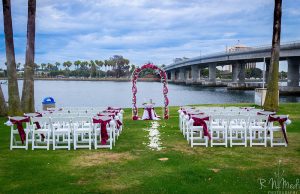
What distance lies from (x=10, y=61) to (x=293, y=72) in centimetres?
6418

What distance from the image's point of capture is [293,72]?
7438 cm

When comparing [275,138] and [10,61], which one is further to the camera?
[10,61]

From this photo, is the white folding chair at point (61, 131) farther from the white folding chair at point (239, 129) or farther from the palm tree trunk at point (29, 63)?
the palm tree trunk at point (29, 63)

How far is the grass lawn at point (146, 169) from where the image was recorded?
8.42 meters

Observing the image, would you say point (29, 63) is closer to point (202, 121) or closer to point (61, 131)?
point (61, 131)

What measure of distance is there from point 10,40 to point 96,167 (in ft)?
48.4

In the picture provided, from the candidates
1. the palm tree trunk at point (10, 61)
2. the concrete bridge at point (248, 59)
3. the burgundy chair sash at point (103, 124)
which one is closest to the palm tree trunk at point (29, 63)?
the palm tree trunk at point (10, 61)

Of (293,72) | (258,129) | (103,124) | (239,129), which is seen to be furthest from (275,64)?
(293,72)

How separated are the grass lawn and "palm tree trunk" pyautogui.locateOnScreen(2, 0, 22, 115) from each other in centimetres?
832

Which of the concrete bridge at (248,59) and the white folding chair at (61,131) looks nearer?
the white folding chair at (61,131)

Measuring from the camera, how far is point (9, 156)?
11820 mm

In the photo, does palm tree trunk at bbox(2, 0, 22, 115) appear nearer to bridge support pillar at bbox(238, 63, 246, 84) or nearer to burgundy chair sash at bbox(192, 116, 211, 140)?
burgundy chair sash at bbox(192, 116, 211, 140)

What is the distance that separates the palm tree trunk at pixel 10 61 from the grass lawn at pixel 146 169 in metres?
8.32

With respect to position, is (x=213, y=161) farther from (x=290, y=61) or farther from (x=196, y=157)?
(x=290, y=61)
